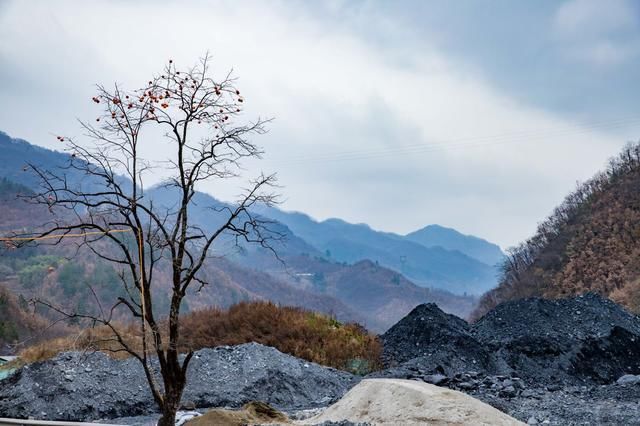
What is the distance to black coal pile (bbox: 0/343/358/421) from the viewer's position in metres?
9.98

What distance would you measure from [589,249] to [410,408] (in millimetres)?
33625

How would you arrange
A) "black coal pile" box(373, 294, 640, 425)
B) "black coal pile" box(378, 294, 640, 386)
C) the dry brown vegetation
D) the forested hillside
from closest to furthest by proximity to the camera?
"black coal pile" box(373, 294, 640, 425) → "black coal pile" box(378, 294, 640, 386) → the dry brown vegetation → the forested hillside

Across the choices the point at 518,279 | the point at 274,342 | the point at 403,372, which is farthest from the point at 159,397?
the point at 518,279

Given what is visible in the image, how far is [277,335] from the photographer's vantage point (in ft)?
47.1

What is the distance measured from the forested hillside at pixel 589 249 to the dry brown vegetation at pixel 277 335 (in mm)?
13594

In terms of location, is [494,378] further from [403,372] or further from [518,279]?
[518,279]

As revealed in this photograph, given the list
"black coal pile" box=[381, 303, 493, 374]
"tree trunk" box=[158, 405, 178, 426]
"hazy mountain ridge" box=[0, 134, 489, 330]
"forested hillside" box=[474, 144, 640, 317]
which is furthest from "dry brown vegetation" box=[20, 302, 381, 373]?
"hazy mountain ridge" box=[0, 134, 489, 330]

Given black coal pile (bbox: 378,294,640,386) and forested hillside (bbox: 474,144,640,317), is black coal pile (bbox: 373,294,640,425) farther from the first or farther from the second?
forested hillside (bbox: 474,144,640,317)

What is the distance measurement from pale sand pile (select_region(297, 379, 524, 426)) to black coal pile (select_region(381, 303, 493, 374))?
19.5 ft

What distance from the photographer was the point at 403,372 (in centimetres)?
1163

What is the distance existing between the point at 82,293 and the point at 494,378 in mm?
43000

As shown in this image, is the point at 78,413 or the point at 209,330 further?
the point at 209,330

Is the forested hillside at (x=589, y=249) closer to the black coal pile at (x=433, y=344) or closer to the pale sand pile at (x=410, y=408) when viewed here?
the black coal pile at (x=433, y=344)

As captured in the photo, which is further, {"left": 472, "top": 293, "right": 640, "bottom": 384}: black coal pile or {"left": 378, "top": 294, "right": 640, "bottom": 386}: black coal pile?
{"left": 472, "top": 293, "right": 640, "bottom": 384}: black coal pile
